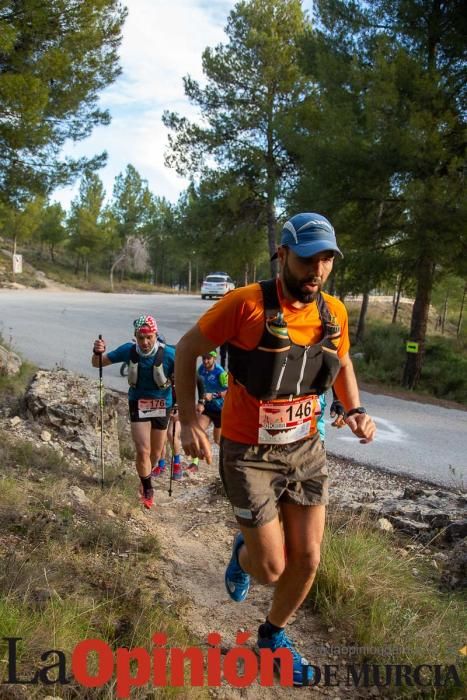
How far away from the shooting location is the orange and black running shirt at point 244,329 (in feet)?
8.52

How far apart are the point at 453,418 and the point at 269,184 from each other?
442 inches

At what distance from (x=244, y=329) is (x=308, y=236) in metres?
0.54

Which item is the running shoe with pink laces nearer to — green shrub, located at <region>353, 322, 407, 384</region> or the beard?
the beard

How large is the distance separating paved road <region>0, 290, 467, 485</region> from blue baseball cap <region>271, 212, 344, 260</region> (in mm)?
3874

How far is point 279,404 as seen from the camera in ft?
8.86

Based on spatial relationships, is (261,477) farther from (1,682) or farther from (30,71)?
(30,71)

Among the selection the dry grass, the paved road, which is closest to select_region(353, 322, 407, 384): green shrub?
the paved road

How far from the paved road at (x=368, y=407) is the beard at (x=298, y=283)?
3.73 metres

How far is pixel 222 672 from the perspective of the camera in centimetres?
276

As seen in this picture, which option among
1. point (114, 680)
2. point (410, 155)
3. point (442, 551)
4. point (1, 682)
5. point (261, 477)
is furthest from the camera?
point (410, 155)

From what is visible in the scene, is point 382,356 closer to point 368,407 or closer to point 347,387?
point 368,407

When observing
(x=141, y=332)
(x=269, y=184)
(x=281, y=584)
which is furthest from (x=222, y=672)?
(x=269, y=184)

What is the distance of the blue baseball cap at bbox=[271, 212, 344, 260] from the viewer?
2.55 metres

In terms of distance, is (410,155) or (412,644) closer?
(412,644)
